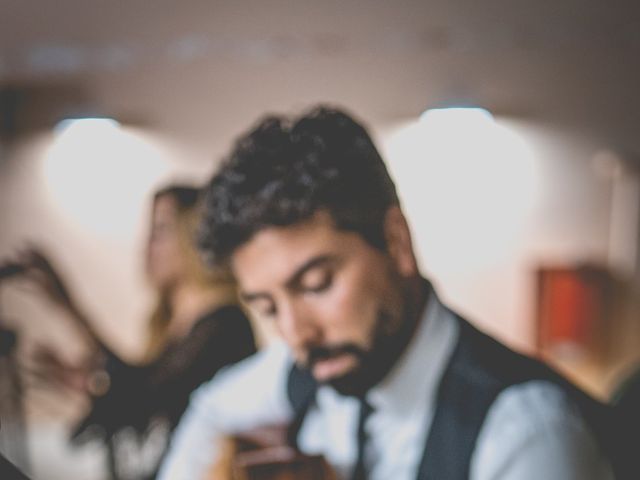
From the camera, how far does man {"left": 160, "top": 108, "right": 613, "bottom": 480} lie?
0.48m


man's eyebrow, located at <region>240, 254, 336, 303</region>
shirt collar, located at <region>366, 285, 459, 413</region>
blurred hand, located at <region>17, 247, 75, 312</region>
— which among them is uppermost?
man's eyebrow, located at <region>240, 254, 336, 303</region>

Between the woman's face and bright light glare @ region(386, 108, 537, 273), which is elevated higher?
bright light glare @ region(386, 108, 537, 273)

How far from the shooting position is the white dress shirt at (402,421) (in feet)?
1.54

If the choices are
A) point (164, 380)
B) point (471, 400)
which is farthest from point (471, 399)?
point (164, 380)

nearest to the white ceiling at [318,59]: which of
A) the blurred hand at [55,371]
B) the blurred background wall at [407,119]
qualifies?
the blurred background wall at [407,119]

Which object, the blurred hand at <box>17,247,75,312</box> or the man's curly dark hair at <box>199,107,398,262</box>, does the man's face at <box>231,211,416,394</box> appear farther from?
the blurred hand at <box>17,247,75,312</box>

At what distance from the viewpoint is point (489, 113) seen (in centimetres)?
53

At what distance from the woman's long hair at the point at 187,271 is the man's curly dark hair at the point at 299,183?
2.1 inches

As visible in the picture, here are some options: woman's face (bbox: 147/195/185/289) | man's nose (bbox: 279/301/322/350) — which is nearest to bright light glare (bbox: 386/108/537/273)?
man's nose (bbox: 279/301/322/350)

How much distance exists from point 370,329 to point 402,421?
85mm

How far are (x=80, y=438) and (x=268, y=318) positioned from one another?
0.28 metres

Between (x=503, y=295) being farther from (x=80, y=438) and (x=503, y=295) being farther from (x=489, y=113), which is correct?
(x=80, y=438)

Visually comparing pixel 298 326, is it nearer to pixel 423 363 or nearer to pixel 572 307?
pixel 423 363

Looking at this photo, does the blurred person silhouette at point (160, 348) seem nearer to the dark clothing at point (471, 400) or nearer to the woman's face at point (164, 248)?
the woman's face at point (164, 248)
